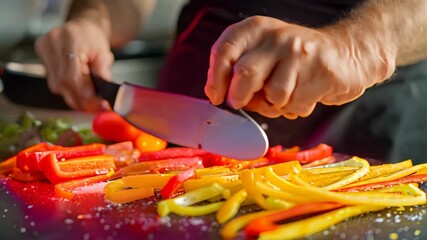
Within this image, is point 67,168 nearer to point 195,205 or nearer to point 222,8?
point 195,205

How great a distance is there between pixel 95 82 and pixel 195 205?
57cm

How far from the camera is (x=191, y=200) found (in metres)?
1.07

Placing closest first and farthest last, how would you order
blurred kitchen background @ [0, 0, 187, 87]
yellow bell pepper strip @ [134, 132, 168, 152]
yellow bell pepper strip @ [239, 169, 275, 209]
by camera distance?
yellow bell pepper strip @ [239, 169, 275, 209] < yellow bell pepper strip @ [134, 132, 168, 152] < blurred kitchen background @ [0, 0, 187, 87]

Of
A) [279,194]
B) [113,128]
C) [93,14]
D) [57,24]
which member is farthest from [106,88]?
[57,24]

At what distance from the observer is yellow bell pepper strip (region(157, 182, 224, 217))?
1.05 m

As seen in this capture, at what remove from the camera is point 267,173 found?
1.09m

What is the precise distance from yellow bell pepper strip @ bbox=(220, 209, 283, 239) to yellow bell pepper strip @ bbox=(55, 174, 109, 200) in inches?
11.5

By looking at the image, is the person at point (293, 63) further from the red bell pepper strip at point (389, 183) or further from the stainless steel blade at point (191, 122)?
the red bell pepper strip at point (389, 183)

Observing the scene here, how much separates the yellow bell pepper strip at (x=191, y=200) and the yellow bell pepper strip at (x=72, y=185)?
18 centimetres

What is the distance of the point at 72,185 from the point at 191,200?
0.23m

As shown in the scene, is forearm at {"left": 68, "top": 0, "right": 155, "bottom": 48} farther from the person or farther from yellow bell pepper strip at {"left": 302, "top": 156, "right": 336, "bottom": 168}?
yellow bell pepper strip at {"left": 302, "top": 156, "right": 336, "bottom": 168}

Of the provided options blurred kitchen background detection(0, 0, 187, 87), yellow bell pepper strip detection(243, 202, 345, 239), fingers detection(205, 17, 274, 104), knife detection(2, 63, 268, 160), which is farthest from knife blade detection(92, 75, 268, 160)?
blurred kitchen background detection(0, 0, 187, 87)

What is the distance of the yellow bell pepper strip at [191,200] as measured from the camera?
3.44ft

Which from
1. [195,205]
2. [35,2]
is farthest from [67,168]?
[35,2]
